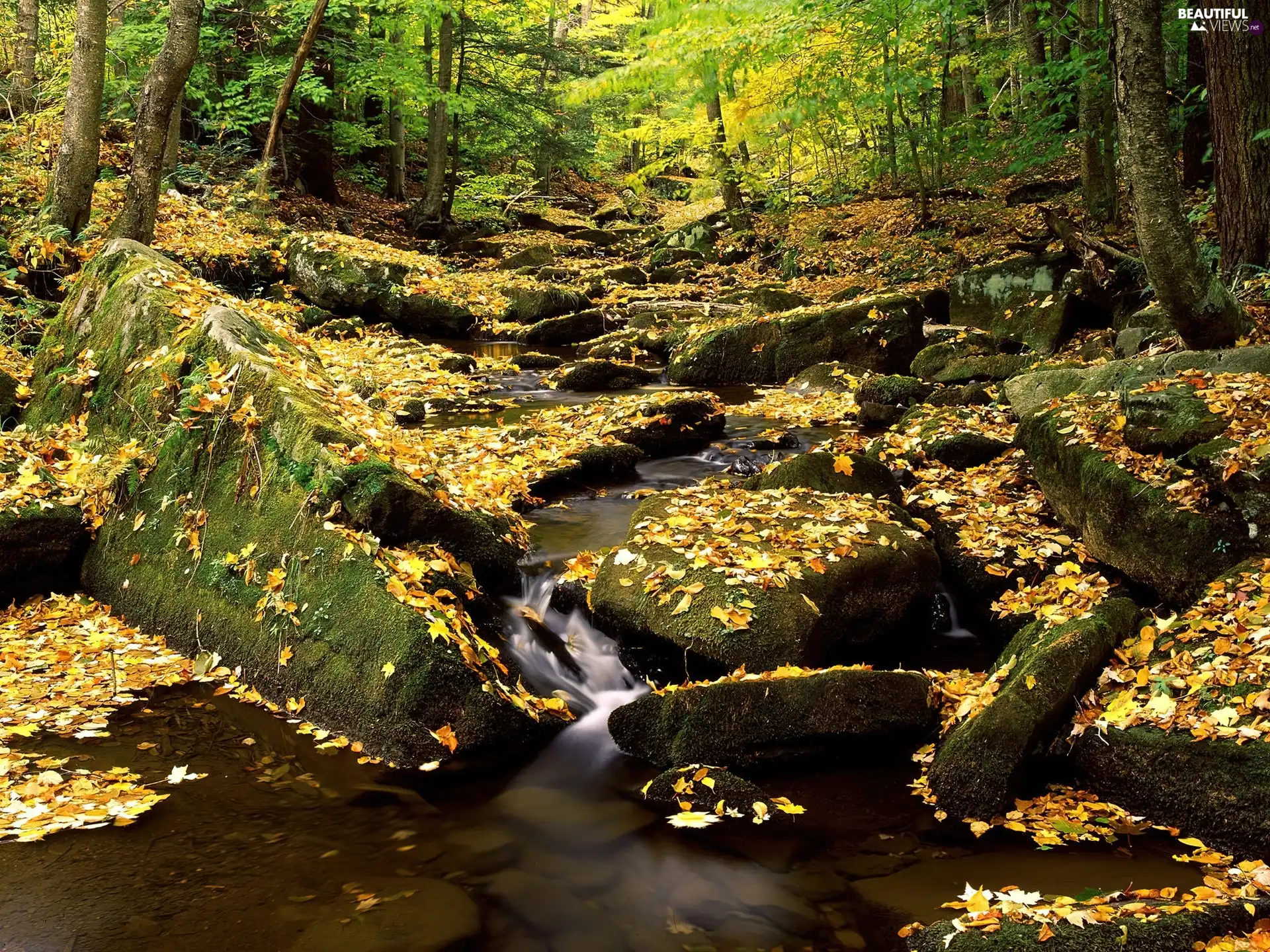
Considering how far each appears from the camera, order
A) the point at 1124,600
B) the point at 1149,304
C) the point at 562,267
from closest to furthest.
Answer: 1. the point at 1124,600
2. the point at 1149,304
3. the point at 562,267

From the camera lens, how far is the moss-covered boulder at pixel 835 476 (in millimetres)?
7168

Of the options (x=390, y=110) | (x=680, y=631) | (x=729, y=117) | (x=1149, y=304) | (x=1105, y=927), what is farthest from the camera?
(x=390, y=110)

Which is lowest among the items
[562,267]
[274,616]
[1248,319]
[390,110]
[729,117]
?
[274,616]

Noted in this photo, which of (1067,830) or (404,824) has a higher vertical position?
(404,824)

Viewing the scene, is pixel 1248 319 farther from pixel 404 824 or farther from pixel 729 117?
pixel 729 117

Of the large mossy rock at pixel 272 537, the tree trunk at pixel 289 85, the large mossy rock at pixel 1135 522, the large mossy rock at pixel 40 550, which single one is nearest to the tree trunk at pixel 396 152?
the tree trunk at pixel 289 85

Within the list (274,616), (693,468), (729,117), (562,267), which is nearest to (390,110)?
(562,267)

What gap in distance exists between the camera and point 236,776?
4.21 meters

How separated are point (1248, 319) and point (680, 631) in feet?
19.3

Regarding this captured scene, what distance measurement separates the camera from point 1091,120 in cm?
1230

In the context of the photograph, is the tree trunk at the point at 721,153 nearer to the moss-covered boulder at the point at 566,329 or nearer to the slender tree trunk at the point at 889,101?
the slender tree trunk at the point at 889,101

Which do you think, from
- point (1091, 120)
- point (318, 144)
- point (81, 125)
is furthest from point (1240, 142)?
point (318, 144)

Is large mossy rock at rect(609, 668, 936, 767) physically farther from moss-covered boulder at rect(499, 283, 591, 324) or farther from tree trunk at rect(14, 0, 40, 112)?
tree trunk at rect(14, 0, 40, 112)

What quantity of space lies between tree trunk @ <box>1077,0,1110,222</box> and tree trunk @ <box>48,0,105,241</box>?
12.5 m
